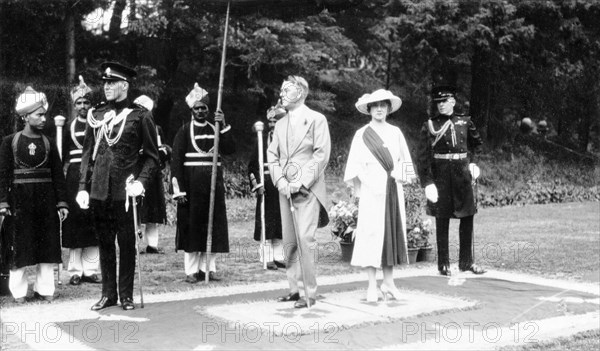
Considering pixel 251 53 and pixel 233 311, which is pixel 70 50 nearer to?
pixel 251 53

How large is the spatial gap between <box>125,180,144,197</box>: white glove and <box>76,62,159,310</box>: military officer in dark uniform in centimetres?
6

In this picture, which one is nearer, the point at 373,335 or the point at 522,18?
the point at 373,335

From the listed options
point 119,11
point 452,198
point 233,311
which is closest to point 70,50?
point 119,11

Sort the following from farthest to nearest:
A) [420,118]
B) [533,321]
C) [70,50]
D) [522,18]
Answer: [420,118] < [522,18] < [70,50] < [533,321]

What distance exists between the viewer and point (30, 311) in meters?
7.37

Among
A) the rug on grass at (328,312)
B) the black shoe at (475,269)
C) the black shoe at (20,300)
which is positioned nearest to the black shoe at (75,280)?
the black shoe at (20,300)

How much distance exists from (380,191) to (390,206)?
19 cm

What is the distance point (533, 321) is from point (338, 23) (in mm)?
19716

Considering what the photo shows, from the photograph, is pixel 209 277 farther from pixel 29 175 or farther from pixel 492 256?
pixel 492 256

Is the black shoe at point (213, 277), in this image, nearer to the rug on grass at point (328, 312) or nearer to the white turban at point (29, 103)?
the rug on grass at point (328, 312)

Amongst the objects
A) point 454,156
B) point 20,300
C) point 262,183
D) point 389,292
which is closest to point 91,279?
point 20,300

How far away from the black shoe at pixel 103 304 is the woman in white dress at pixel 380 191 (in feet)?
7.78

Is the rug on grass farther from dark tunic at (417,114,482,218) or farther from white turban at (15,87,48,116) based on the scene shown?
white turban at (15,87,48,116)

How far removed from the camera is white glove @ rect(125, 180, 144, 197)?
7.12m
